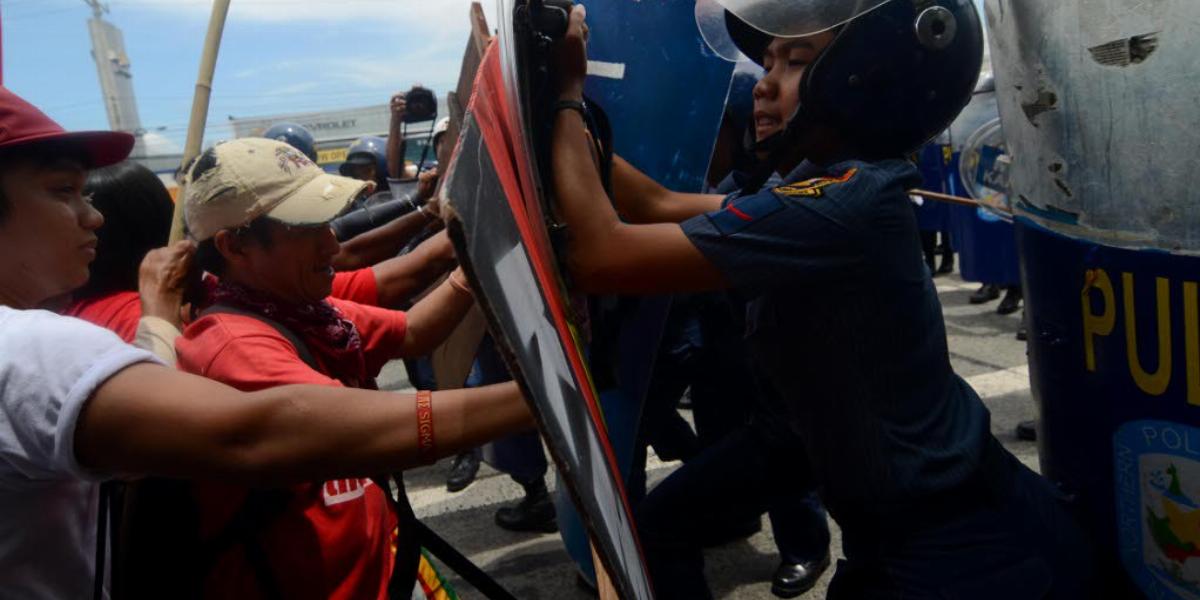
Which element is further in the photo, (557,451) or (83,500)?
(83,500)

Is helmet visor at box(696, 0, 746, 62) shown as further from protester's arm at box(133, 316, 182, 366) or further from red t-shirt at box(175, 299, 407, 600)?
protester's arm at box(133, 316, 182, 366)

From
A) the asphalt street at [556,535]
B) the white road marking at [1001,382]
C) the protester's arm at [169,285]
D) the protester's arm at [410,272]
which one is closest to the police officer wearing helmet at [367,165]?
the asphalt street at [556,535]

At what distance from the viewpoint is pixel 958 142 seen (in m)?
6.01

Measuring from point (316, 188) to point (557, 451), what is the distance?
3.70 feet

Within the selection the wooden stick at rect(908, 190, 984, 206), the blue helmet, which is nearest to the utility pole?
the blue helmet

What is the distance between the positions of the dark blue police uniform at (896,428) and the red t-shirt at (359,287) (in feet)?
4.11

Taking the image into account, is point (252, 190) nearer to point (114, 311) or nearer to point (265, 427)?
point (114, 311)

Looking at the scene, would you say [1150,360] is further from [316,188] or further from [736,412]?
[736,412]

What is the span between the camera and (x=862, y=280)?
1356 millimetres

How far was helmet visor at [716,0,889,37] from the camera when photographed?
1.39 meters

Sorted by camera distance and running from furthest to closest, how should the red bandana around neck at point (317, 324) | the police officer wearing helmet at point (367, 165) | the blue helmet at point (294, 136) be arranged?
the blue helmet at point (294, 136)
the police officer wearing helmet at point (367, 165)
the red bandana around neck at point (317, 324)

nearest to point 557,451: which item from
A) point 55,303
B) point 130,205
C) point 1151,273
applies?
point 1151,273

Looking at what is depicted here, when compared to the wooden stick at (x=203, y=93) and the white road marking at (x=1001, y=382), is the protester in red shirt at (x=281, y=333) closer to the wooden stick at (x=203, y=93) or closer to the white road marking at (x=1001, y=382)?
the wooden stick at (x=203, y=93)

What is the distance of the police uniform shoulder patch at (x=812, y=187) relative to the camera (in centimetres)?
130
